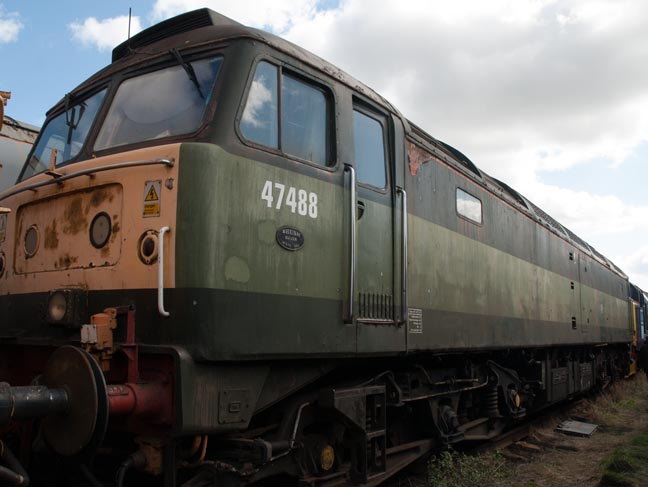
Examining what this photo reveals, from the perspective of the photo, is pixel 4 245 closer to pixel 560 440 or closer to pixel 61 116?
pixel 61 116

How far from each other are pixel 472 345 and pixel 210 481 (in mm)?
3690

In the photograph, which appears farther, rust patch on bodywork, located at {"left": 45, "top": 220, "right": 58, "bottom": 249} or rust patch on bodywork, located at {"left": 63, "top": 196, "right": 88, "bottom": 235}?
rust patch on bodywork, located at {"left": 45, "top": 220, "right": 58, "bottom": 249}

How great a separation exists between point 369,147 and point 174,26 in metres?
1.87

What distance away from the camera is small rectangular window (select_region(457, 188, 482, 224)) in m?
7.12

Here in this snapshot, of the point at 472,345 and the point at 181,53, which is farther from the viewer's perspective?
the point at 472,345

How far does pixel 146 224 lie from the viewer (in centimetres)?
388

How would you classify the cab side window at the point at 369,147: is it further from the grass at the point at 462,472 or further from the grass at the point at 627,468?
the grass at the point at 627,468

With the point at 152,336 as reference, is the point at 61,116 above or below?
above

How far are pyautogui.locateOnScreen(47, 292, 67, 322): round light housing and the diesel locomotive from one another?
0.05 ft

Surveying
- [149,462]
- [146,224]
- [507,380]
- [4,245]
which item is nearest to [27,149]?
[4,245]

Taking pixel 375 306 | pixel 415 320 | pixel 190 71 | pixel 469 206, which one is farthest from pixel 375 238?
pixel 469 206

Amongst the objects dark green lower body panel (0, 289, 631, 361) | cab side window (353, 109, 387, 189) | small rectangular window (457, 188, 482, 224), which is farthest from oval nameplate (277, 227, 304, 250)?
small rectangular window (457, 188, 482, 224)

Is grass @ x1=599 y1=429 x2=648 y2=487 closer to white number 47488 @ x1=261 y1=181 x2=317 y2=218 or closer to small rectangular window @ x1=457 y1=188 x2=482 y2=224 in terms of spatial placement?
small rectangular window @ x1=457 y1=188 x2=482 y2=224

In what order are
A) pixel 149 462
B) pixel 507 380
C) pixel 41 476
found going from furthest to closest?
pixel 507 380 < pixel 41 476 < pixel 149 462
